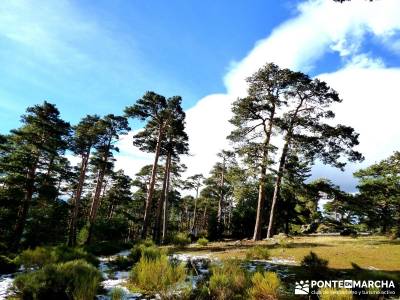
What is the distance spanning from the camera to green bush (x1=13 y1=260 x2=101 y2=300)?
6.92 metres

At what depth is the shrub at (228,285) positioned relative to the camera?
23.3 feet

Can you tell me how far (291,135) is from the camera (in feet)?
74.4

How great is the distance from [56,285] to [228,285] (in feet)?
12.9

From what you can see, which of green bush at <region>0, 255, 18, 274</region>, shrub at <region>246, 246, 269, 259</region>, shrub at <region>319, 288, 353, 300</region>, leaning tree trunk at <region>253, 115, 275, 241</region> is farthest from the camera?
leaning tree trunk at <region>253, 115, 275, 241</region>

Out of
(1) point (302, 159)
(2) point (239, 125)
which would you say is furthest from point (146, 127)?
(1) point (302, 159)

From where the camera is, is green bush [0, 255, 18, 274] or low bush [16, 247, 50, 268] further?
low bush [16, 247, 50, 268]

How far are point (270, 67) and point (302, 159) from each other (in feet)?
22.8

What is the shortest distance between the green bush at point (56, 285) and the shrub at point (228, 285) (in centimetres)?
269

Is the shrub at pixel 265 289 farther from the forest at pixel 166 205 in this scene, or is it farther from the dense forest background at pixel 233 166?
the dense forest background at pixel 233 166

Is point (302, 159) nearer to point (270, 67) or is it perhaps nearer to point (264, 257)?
point (270, 67)

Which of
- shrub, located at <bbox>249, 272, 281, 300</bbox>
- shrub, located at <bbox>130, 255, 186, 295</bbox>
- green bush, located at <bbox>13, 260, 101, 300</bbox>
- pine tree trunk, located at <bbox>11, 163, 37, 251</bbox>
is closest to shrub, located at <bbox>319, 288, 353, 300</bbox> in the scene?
shrub, located at <bbox>249, 272, 281, 300</bbox>

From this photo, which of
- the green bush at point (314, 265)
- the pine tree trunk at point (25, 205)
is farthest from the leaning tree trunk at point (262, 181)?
the pine tree trunk at point (25, 205)

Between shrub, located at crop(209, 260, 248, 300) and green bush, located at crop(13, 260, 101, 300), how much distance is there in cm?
269

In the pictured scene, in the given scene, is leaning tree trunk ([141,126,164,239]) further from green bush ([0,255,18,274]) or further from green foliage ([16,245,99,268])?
green bush ([0,255,18,274])
